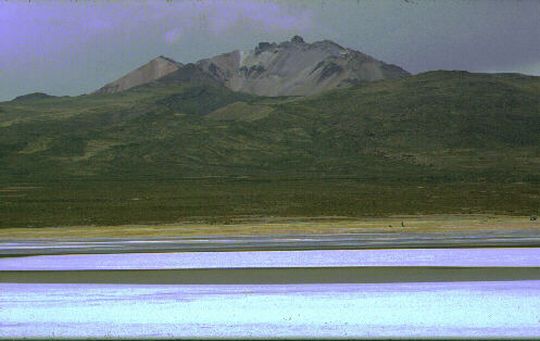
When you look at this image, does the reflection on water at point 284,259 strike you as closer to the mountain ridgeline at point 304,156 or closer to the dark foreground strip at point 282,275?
the dark foreground strip at point 282,275

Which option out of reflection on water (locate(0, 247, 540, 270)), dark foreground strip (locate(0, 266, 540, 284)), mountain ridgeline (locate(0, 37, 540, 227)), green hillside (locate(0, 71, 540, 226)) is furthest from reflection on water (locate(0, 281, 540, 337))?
green hillside (locate(0, 71, 540, 226))

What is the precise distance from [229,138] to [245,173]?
26419 mm

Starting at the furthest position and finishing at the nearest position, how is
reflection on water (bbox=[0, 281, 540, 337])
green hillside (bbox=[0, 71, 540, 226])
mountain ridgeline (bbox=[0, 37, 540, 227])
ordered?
1. green hillside (bbox=[0, 71, 540, 226])
2. mountain ridgeline (bbox=[0, 37, 540, 227])
3. reflection on water (bbox=[0, 281, 540, 337])

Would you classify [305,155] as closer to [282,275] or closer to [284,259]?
[284,259]

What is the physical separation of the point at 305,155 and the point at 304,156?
0.55 metres

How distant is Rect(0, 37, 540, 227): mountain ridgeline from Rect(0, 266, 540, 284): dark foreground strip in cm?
2880

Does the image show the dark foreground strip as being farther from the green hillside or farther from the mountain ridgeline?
the green hillside

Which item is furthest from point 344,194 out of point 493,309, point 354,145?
point 354,145

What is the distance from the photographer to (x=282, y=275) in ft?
68.0

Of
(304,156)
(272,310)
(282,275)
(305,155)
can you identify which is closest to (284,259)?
(282,275)

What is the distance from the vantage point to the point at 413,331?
543 inches

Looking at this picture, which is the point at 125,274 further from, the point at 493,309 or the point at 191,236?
the point at 191,236

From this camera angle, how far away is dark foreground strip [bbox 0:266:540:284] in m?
19.8

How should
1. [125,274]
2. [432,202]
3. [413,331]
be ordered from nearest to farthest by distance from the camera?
[413,331] < [125,274] < [432,202]
